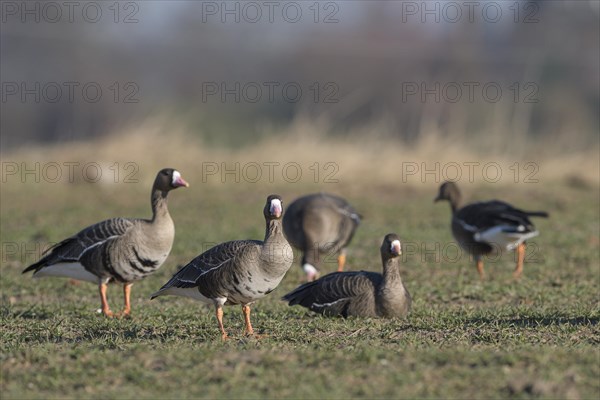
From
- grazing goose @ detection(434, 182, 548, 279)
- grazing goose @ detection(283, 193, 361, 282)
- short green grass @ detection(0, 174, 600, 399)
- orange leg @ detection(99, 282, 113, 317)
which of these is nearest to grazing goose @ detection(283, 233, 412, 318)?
short green grass @ detection(0, 174, 600, 399)

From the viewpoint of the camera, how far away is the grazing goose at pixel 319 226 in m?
12.6

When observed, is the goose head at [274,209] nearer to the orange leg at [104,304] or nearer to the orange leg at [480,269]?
the orange leg at [104,304]

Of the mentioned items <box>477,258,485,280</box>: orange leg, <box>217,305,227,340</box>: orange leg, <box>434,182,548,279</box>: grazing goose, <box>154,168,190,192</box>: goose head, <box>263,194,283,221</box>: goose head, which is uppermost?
<box>154,168,190,192</box>: goose head

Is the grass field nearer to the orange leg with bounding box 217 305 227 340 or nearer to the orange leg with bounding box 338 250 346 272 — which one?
the orange leg with bounding box 217 305 227 340

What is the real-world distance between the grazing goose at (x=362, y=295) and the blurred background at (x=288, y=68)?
104ft

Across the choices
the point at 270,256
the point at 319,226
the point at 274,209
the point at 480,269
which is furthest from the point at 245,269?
the point at 480,269

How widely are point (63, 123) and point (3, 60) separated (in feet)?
33.1

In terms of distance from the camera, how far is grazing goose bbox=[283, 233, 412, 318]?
Result: 368 inches

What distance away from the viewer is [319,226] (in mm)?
12742

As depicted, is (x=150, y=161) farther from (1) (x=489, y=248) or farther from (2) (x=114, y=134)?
(1) (x=489, y=248)

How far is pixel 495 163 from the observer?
23406 mm

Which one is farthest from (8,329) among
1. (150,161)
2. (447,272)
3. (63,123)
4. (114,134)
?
(63,123)

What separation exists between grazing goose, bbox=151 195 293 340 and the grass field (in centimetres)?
37

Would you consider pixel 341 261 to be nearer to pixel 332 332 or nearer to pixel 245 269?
pixel 332 332
